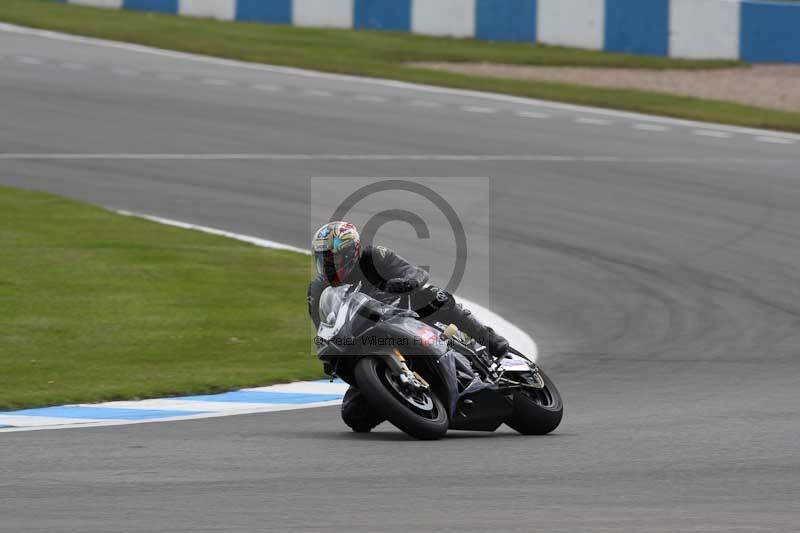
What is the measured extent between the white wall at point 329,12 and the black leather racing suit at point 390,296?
22.5 meters

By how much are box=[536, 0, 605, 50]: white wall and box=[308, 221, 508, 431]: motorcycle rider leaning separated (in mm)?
20970

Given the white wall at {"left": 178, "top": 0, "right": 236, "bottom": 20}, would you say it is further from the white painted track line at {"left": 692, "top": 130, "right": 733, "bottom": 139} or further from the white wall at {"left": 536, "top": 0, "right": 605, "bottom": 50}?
the white painted track line at {"left": 692, "top": 130, "right": 733, "bottom": 139}

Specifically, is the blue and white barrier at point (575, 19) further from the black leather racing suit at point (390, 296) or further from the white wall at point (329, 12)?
the black leather racing suit at point (390, 296)

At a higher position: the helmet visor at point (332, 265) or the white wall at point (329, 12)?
the white wall at point (329, 12)

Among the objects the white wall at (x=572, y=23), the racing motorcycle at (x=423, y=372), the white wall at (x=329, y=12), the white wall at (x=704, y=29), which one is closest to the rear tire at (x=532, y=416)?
the racing motorcycle at (x=423, y=372)

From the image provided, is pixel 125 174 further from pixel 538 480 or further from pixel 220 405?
pixel 538 480

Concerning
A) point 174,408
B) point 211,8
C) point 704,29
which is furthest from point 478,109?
point 174,408

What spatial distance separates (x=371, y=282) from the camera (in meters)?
9.28

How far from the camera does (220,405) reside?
10.6 m

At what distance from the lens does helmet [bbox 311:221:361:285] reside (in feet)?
29.5

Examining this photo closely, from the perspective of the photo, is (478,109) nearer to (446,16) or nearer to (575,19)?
(575,19)

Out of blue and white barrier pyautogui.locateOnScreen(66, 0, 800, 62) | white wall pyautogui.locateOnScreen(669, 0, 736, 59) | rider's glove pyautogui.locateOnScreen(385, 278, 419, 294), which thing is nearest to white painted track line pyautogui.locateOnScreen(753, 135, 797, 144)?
blue and white barrier pyautogui.locateOnScreen(66, 0, 800, 62)

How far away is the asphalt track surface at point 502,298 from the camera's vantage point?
283 inches

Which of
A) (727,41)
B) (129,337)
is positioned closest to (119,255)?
(129,337)
